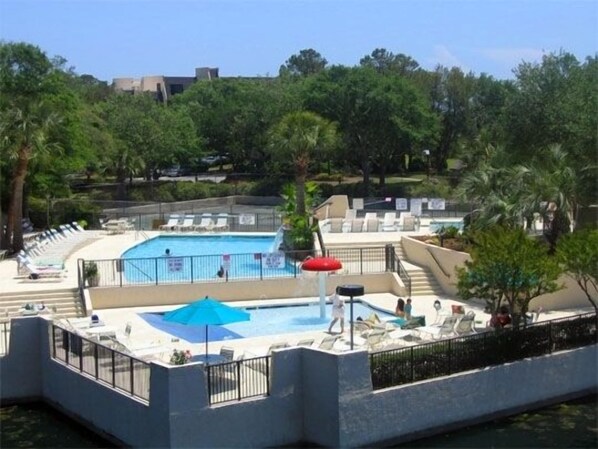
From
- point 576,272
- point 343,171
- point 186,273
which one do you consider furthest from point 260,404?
point 343,171

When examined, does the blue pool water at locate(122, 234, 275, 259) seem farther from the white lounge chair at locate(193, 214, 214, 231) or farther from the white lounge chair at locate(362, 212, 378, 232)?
the white lounge chair at locate(362, 212, 378, 232)

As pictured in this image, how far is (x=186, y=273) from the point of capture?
32.0m

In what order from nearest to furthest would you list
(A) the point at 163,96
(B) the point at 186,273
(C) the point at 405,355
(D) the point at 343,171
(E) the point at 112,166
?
1. (C) the point at 405,355
2. (B) the point at 186,273
3. (E) the point at 112,166
4. (D) the point at 343,171
5. (A) the point at 163,96

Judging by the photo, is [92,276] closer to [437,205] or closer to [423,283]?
[423,283]

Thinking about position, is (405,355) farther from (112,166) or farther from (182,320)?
(112,166)

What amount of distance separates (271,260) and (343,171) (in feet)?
149

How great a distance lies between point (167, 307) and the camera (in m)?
30.3

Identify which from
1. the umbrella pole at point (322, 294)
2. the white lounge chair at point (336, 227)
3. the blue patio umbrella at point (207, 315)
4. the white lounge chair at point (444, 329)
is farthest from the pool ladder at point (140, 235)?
the blue patio umbrella at point (207, 315)

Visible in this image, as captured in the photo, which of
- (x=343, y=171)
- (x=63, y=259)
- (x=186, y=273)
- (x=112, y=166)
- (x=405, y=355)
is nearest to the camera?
(x=405, y=355)

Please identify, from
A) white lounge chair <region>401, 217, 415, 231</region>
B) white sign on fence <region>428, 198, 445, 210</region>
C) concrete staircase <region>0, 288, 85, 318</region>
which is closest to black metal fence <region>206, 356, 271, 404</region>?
concrete staircase <region>0, 288, 85, 318</region>

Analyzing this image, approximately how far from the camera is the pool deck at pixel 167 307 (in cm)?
2491

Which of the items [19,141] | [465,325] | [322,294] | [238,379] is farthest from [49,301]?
[465,325]

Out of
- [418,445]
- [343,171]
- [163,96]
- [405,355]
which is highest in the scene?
[163,96]

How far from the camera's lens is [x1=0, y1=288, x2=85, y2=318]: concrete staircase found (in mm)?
28422
